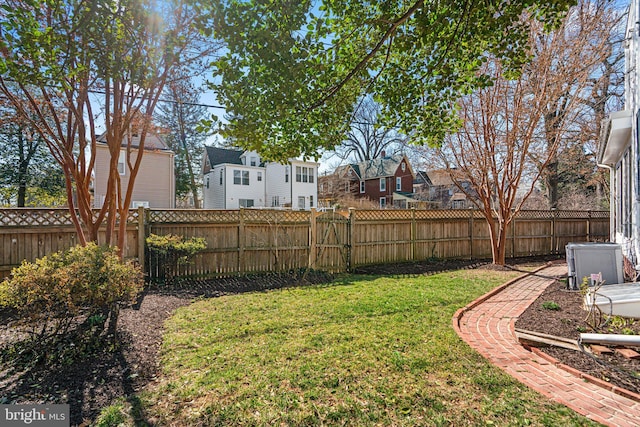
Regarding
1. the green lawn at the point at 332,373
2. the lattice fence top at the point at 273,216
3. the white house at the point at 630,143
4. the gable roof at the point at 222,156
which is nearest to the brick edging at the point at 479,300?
the green lawn at the point at 332,373

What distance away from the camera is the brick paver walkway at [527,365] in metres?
2.61

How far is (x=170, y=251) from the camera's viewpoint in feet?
23.8

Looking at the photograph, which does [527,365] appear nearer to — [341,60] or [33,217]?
[341,60]

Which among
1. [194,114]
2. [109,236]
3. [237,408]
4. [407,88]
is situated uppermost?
[194,114]

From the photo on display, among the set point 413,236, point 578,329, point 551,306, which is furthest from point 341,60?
point 413,236

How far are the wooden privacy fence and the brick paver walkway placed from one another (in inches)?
162

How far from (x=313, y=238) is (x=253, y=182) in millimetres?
18167

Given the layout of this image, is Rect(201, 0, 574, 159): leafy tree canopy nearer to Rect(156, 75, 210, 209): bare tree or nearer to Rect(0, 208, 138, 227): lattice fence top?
Rect(0, 208, 138, 227): lattice fence top

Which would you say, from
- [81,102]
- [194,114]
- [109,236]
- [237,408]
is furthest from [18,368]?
[194,114]

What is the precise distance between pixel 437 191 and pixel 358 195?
7.76 metres

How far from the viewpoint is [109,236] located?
18.9ft

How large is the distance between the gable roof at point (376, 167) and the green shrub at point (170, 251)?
86.2 ft

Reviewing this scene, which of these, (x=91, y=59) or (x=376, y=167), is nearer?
(x=91, y=59)

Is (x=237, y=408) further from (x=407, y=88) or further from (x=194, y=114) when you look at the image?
(x=194, y=114)
